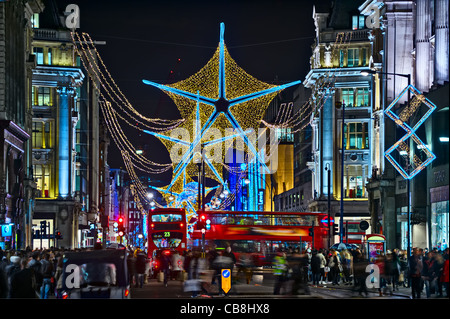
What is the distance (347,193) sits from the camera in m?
95.0

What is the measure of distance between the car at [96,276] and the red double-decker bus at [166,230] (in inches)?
1431

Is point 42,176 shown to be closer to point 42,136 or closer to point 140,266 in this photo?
point 42,136

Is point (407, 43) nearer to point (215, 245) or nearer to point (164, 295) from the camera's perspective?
point (215, 245)

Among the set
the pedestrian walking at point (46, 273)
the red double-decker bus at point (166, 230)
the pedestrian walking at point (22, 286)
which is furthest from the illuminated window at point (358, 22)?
the pedestrian walking at point (22, 286)

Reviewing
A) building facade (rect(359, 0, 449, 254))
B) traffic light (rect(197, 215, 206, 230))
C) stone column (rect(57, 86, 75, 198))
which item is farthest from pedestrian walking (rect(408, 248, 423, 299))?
stone column (rect(57, 86, 75, 198))

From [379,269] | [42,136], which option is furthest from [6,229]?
[42,136]

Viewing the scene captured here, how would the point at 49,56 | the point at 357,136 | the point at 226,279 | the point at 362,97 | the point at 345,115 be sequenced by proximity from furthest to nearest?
the point at 362,97, the point at 357,136, the point at 49,56, the point at 345,115, the point at 226,279

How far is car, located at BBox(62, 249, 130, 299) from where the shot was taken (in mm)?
19250

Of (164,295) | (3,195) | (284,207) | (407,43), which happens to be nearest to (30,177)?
(3,195)

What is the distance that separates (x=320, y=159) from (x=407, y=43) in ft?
102

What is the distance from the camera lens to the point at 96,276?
1955 centimetres

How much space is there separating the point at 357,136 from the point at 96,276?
7667cm

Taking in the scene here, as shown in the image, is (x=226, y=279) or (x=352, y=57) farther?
(x=352, y=57)

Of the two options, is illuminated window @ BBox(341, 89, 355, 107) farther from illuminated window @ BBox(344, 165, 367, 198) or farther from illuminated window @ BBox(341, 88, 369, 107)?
illuminated window @ BBox(344, 165, 367, 198)
